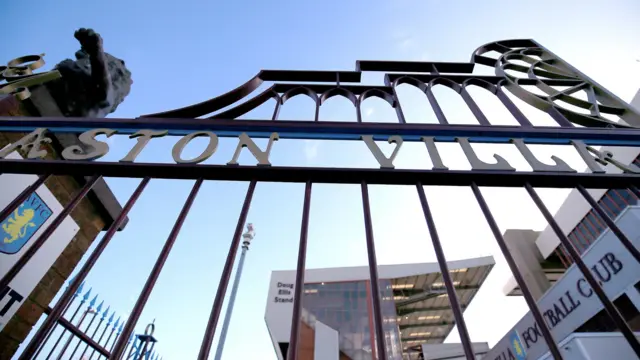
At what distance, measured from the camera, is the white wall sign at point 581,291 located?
678cm

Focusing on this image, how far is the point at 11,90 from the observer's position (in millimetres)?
2066

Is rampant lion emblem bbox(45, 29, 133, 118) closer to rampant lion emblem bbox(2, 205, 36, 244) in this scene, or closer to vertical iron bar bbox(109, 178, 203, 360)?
rampant lion emblem bbox(2, 205, 36, 244)

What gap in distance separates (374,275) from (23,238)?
247 centimetres

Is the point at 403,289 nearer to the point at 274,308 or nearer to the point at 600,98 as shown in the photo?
the point at 274,308

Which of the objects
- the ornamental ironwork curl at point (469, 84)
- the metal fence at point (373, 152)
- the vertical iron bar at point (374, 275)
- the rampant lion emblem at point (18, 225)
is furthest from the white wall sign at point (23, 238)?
the vertical iron bar at point (374, 275)

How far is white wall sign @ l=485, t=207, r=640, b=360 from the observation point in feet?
22.2

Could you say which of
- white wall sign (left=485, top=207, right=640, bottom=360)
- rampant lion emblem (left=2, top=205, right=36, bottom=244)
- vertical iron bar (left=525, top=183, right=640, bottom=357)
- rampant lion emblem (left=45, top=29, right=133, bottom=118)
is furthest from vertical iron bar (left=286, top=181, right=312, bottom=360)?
white wall sign (left=485, top=207, right=640, bottom=360)

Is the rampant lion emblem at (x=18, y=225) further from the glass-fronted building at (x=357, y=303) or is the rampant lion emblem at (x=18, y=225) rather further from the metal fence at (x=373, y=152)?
the glass-fronted building at (x=357, y=303)

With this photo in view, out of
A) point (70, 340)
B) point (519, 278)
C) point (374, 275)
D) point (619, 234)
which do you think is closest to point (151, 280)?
point (374, 275)

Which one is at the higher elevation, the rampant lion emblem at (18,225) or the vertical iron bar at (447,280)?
the rampant lion emblem at (18,225)

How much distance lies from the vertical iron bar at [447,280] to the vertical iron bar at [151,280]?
1.03 m

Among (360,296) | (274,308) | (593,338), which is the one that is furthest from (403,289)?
(593,338)

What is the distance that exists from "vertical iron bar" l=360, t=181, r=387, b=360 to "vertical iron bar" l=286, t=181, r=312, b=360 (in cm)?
Answer: 24

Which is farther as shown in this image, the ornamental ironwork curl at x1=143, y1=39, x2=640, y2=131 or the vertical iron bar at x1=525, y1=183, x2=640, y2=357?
the ornamental ironwork curl at x1=143, y1=39, x2=640, y2=131
